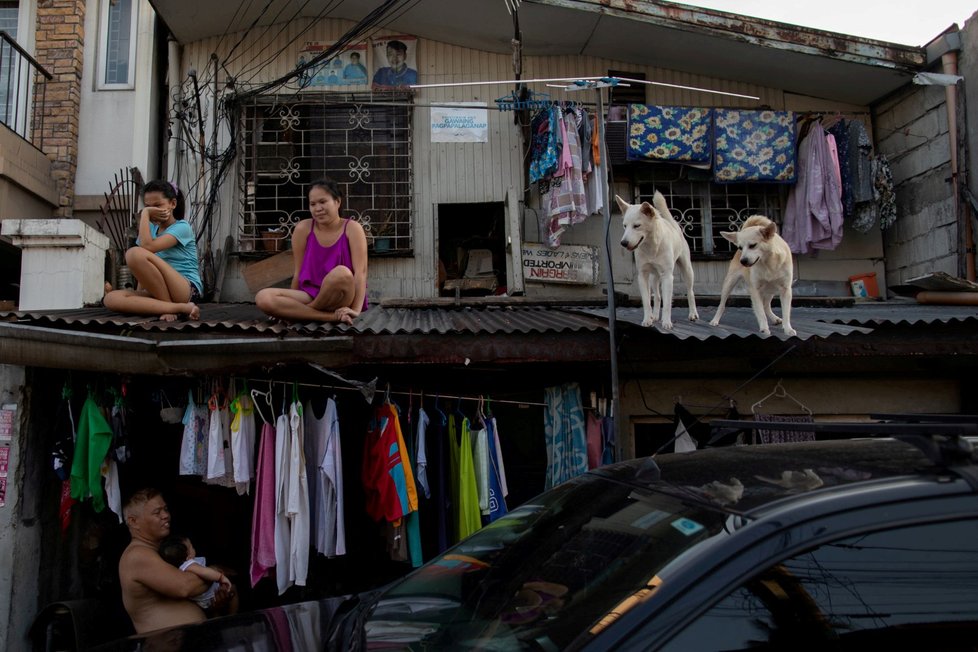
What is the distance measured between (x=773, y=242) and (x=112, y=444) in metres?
4.86

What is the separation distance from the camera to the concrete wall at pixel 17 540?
15.4 feet

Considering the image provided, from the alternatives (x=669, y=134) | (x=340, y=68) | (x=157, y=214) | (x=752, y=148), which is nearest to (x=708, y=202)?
(x=752, y=148)

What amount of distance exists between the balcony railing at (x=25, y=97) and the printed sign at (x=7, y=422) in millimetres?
4379

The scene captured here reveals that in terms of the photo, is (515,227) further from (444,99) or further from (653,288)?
(653,288)

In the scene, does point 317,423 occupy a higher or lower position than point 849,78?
lower

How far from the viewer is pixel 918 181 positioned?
25.5 ft

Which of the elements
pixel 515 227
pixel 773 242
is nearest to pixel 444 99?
pixel 515 227

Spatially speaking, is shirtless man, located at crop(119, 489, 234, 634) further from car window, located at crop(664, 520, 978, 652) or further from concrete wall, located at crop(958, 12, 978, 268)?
concrete wall, located at crop(958, 12, 978, 268)

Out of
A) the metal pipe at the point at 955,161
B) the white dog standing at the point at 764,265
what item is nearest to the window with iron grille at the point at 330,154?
the white dog standing at the point at 764,265

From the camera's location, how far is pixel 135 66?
27.3 feet

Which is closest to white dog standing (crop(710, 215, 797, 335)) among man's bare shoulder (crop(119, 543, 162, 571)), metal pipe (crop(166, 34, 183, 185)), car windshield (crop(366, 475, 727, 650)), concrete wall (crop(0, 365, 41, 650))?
car windshield (crop(366, 475, 727, 650))

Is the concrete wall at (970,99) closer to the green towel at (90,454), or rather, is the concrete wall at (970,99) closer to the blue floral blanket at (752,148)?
the blue floral blanket at (752,148)

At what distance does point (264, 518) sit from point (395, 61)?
555cm

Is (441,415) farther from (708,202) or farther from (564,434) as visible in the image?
(708,202)
